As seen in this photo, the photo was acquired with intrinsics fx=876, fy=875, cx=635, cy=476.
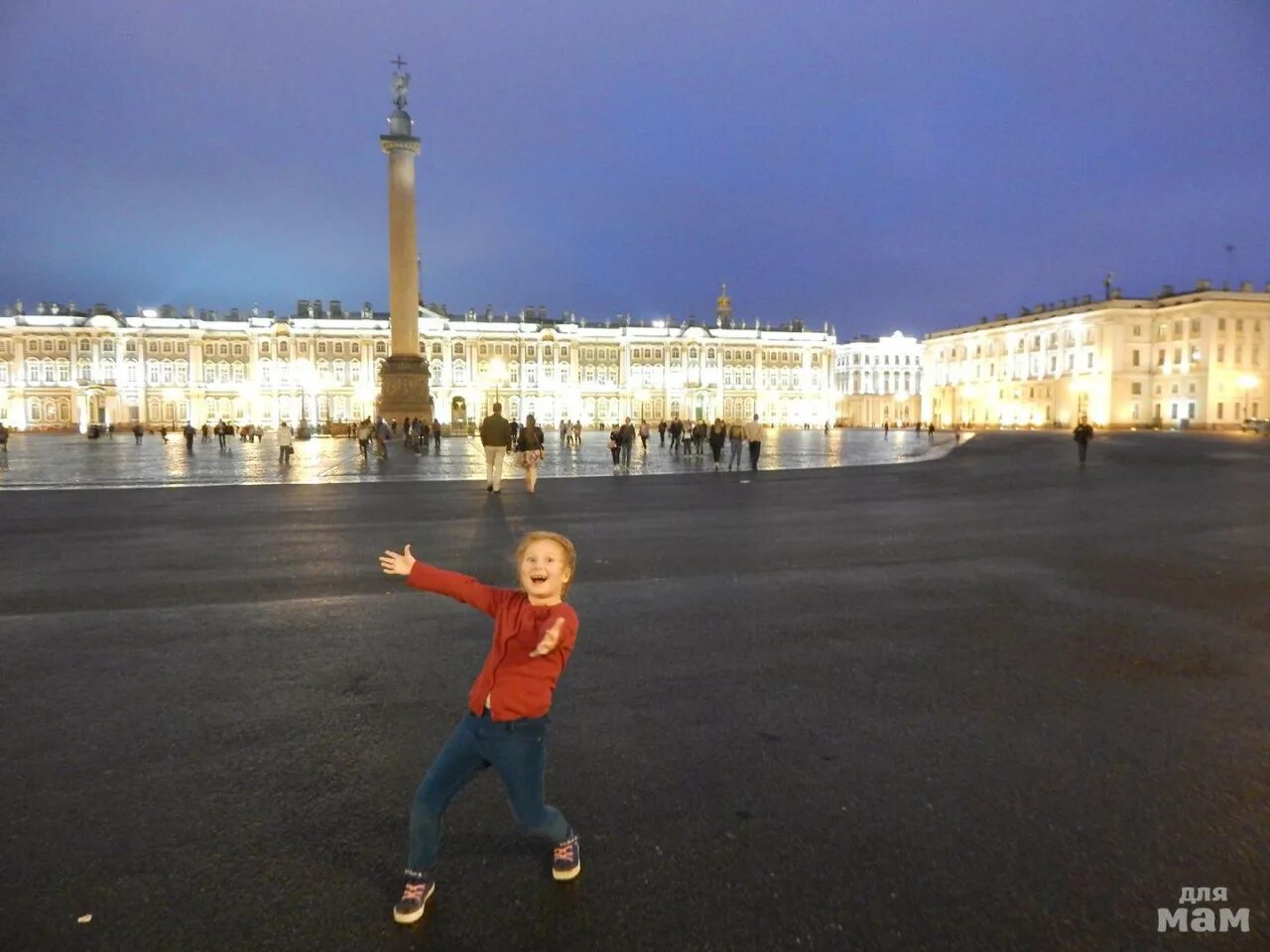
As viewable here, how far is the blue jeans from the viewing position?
2.58 metres

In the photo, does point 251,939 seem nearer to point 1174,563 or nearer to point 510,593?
point 510,593

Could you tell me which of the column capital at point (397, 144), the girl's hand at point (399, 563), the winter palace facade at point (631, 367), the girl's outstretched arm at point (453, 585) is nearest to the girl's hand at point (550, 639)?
the girl's outstretched arm at point (453, 585)

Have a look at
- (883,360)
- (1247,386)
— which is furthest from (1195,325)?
(883,360)

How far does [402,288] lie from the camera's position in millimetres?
41438

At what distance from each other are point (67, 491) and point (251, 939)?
16.4 meters

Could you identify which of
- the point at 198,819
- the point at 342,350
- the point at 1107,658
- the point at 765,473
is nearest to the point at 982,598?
the point at 1107,658

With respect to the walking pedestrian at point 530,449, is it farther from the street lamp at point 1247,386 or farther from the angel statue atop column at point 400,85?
the street lamp at point 1247,386

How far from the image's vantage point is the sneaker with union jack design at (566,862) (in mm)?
2713

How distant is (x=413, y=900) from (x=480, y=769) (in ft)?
1.32

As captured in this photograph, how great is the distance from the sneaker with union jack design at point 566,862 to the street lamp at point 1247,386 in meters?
82.8

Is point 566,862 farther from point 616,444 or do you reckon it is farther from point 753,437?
point 616,444

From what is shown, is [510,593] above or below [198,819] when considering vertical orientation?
above

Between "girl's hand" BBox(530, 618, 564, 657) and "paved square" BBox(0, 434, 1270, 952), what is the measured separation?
765mm

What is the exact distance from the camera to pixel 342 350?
9556cm
